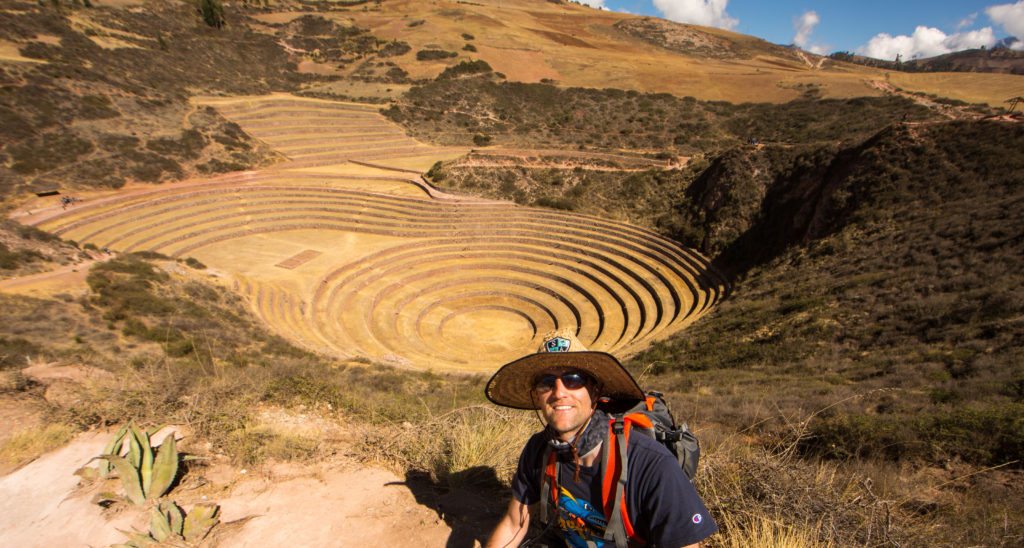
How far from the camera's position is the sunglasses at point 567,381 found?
2.41 metres

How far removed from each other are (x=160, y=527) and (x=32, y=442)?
268 centimetres

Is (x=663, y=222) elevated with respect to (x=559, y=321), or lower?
elevated

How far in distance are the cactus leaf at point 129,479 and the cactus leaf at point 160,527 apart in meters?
0.52

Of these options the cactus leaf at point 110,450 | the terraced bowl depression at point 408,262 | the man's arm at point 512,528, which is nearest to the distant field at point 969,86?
the terraced bowl depression at point 408,262

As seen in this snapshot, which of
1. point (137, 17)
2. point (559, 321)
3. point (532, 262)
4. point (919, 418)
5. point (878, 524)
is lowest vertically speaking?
point (559, 321)

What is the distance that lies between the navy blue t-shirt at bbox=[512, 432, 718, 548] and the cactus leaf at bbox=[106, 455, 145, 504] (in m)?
3.36

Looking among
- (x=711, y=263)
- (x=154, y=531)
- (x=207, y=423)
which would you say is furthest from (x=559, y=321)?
(x=154, y=531)

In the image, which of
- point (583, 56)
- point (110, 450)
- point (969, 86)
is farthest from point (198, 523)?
point (583, 56)

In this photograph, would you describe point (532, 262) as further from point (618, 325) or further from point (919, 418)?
point (919, 418)

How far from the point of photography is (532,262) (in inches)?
903

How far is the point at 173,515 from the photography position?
10.6 ft

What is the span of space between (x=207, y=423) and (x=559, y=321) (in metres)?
15.5

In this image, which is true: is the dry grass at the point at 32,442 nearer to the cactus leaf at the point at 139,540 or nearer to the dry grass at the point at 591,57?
the cactus leaf at the point at 139,540

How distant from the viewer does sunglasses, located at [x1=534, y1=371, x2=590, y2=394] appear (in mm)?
2414
